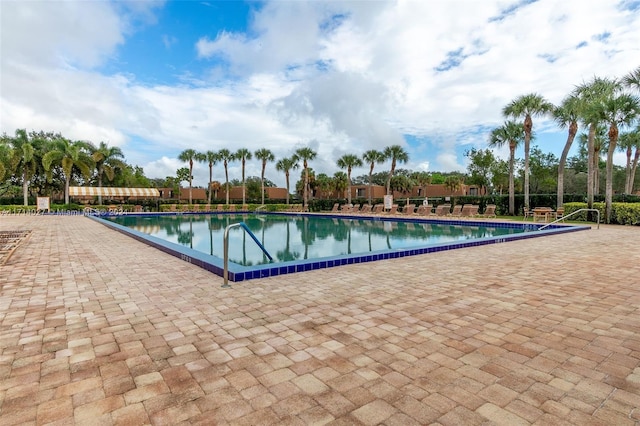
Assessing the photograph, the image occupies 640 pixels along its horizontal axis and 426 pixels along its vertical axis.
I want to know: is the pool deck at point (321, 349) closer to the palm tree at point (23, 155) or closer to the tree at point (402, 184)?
the palm tree at point (23, 155)

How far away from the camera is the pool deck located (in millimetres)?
1871

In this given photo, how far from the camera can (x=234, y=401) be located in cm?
194

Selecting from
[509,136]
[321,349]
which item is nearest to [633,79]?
[509,136]

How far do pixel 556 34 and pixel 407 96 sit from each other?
32.8ft

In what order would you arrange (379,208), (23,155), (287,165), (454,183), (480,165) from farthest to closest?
(454,183) < (287,165) < (480,165) < (23,155) < (379,208)

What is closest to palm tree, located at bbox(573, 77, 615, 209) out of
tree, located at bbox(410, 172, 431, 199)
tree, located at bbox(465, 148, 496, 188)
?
tree, located at bbox(465, 148, 496, 188)

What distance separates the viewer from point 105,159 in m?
32.9

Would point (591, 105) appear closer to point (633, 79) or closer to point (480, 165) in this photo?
point (633, 79)

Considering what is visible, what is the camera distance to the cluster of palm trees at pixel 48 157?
87.7 feet

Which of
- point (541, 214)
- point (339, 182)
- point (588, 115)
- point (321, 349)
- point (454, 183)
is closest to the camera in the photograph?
point (321, 349)

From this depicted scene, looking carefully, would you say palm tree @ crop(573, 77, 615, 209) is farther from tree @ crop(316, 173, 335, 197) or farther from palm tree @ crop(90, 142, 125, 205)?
palm tree @ crop(90, 142, 125, 205)

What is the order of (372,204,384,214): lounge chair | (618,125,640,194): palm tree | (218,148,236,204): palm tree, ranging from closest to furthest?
(372,204,384,214): lounge chair → (618,125,640,194): palm tree → (218,148,236,204): palm tree

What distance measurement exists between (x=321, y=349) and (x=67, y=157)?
3335cm

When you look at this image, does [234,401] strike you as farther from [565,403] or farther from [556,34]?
[556,34]
